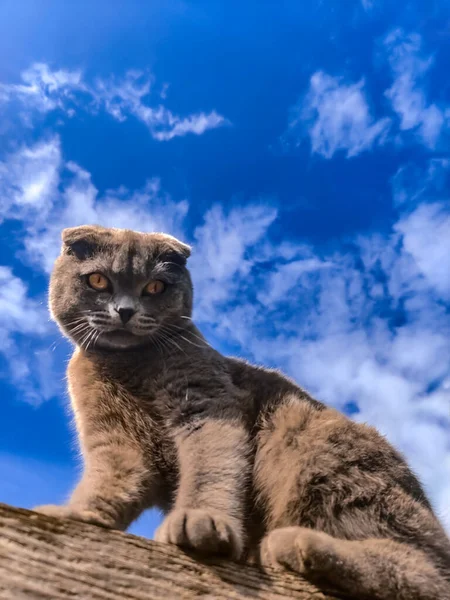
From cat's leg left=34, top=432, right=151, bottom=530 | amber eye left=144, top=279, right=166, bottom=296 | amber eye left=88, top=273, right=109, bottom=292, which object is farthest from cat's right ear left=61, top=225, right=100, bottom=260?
cat's leg left=34, top=432, right=151, bottom=530

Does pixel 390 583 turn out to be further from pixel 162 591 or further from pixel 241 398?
pixel 241 398

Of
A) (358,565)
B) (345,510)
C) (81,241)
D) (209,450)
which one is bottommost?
(358,565)

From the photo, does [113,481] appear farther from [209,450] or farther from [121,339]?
[121,339]

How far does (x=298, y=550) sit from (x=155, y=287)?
143 cm

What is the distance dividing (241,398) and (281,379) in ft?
1.19

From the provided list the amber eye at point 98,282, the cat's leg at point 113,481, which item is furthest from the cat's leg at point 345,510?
the amber eye at point 98,282

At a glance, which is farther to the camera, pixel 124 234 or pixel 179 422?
pixel 124 234

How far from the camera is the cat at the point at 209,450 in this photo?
6.26 ft

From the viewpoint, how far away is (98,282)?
2824 mm

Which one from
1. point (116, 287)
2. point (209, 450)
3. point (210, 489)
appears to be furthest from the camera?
point (116, 287)

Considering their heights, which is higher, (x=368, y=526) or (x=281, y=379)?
(x=281, y=379)

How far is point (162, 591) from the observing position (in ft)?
5.07

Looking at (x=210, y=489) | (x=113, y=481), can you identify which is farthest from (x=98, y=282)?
(x=210, y=489)

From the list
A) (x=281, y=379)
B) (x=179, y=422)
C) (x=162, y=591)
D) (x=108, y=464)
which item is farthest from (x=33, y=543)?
(x=281, y=379)
